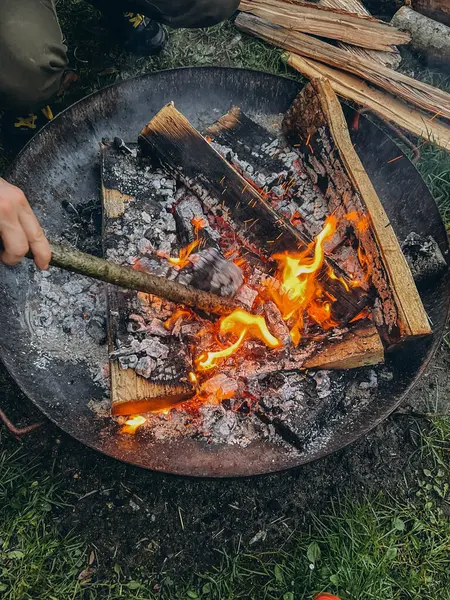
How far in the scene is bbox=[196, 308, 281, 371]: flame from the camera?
7.79ft

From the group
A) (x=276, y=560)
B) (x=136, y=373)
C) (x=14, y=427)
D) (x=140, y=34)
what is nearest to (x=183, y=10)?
(x=140, y=34)

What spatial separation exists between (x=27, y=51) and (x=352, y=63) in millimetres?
2248

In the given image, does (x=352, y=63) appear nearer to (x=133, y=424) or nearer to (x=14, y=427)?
(x=133, y=424)

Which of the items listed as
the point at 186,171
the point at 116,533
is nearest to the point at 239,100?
the point at 186,171

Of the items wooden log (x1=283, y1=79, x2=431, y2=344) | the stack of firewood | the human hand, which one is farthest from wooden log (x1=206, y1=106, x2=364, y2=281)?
the human hand

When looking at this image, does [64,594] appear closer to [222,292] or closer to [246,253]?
[222,292]

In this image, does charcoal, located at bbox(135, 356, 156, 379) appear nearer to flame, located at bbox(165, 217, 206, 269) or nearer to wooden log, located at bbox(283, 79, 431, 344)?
flame, located at bbox(165, 217, 206, 269)

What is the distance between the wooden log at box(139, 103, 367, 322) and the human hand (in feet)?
3.81

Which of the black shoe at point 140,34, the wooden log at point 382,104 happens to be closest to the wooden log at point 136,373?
the black shoe at point 140,34

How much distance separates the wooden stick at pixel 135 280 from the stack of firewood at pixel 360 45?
81.0 inches

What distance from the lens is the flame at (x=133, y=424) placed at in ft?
7.34

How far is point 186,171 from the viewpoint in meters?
2.70

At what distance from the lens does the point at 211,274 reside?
240cm

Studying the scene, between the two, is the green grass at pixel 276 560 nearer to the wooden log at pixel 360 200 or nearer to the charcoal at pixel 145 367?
Result: the charcoal at pixel 145 367
